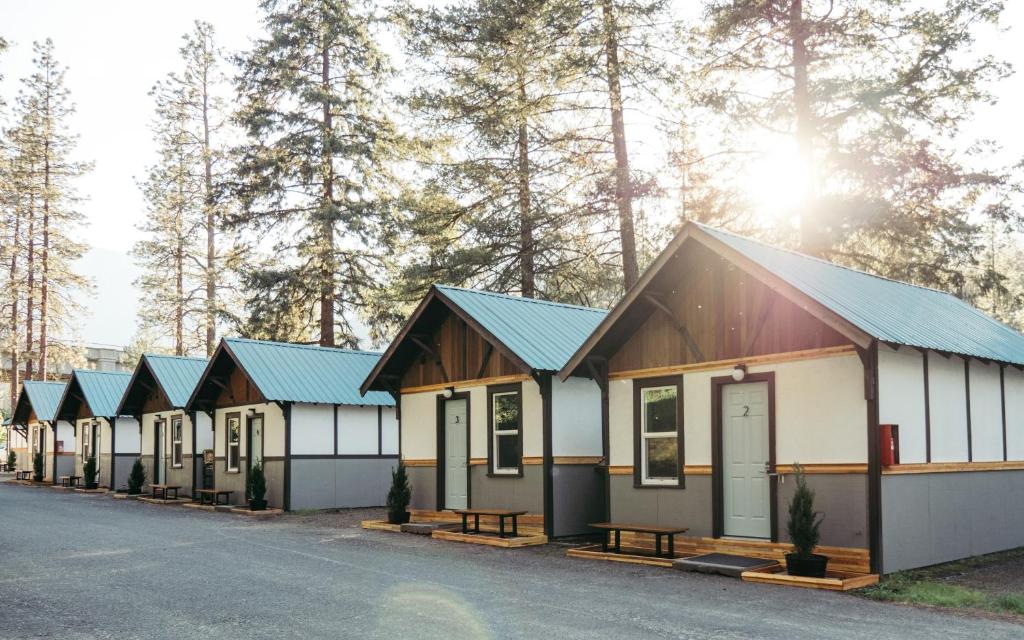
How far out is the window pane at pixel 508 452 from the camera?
16.8m

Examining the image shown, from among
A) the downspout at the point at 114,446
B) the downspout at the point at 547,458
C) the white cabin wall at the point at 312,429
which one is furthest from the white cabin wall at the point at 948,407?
the downspout at the point at 114,446

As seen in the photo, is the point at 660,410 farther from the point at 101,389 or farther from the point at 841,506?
the point at 101,389

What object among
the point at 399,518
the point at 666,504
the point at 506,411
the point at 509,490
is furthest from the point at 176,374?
the point at 666,504

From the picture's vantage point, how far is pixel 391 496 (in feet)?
59.5

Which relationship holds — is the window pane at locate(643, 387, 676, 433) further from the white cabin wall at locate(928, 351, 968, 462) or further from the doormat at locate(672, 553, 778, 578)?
the white cabin wall at locate(928, 351, 968, 462)

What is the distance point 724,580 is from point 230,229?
27.3m

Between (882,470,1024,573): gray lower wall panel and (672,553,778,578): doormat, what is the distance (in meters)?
1.48

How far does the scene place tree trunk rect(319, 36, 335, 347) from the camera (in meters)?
32.8

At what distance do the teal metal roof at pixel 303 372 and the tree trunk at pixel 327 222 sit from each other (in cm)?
727

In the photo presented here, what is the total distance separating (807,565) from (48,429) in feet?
125

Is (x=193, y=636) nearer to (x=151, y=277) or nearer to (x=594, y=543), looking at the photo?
(x=594, y=543)

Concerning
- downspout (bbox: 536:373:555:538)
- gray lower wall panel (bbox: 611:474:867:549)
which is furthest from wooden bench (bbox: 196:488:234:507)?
gray lower wall panel (bbox: 611:474:867:549)

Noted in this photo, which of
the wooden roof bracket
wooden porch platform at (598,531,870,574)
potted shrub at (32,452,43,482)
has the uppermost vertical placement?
the wooden roof bracket

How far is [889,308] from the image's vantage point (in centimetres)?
1288
